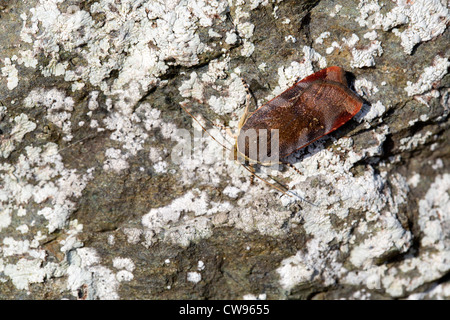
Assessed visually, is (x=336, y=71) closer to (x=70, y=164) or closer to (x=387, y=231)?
(x=387, y=231)

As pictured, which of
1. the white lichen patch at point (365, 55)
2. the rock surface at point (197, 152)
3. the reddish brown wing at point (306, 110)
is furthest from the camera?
the white lichen patch at point (365, 55)

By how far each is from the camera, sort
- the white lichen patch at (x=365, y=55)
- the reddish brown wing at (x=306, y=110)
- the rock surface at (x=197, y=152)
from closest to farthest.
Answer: the reddish brown wing at (x=306, y=110) < the rock surface at (x=197, y=152) < the white lichen patch at (x=365, y=55)

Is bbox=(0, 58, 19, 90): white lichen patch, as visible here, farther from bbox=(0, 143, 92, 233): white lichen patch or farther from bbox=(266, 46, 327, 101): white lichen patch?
bbox=(266, 46, 327, 101): white lichen patch

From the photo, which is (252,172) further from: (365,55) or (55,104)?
(55,104)

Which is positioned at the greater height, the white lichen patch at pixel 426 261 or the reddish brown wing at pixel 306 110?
the reddish brown wing at pixel 306 110

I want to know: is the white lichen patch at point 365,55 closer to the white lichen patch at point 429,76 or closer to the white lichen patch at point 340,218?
the white lichen patch at point 429,76

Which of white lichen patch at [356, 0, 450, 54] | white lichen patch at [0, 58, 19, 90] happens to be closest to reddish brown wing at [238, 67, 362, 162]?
white lichen patch at [356, 0, 450, 54]

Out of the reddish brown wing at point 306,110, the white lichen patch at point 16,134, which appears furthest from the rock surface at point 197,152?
the reddish brown wing at point 306,110
